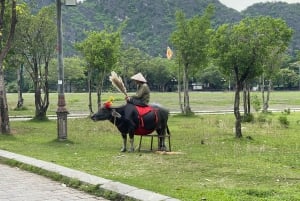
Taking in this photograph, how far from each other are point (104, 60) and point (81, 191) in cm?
2176

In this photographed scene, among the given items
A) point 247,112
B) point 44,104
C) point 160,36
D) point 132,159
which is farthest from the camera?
point 160,36

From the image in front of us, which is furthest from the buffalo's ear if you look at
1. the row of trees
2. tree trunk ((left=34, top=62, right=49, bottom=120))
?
tree trunk ((left=34, top=62, right=49, bottom=120))

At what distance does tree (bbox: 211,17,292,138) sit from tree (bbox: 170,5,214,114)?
14459 millimetres

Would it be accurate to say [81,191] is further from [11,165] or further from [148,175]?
[11,165]

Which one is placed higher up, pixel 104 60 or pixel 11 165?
pixel 104 60

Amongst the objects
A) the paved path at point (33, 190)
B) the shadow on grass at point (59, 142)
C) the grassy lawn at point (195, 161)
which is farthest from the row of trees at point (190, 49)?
the paved path at point (33, 190)

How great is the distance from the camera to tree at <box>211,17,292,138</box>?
17625mm

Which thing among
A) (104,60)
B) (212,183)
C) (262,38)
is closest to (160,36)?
(104,60)

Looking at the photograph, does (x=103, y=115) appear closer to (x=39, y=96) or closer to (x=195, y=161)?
(x=195, y=161)

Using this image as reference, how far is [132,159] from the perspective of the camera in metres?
12.7

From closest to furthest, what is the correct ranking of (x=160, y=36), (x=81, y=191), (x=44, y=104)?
(x=81, y=191)
(x=44, y=104)
(x=160, y=36)

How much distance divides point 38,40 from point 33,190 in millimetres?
21877

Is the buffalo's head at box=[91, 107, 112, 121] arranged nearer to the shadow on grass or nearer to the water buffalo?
the water buffalo

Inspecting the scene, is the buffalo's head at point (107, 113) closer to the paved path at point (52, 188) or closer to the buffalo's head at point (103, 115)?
the buffalo's head at point (103, 115)
